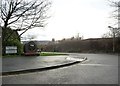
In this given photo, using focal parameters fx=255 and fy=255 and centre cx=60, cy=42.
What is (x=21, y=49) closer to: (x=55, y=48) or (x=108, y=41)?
(x=108, y=41)

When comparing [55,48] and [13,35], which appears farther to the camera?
[55,48]

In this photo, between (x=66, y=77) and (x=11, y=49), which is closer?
(x=66, y=77)

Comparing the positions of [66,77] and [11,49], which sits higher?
[11,49]

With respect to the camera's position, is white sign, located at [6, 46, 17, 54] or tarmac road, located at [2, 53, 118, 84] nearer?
tarmac road, located at [2, 53, 118, 84]

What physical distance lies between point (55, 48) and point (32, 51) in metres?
45.1

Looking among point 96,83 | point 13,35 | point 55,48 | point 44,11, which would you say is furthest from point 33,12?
point 55,48

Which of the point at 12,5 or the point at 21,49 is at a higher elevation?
the point at 12,5

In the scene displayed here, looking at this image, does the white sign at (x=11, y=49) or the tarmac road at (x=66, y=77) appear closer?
the tarmac road at (x=66, y=77)

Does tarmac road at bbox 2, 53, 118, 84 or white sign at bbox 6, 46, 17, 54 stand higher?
white sign at bbox 6, 46, 17, 54

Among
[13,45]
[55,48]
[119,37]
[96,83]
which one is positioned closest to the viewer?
[96,83]

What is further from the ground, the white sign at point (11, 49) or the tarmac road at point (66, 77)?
the white sign at point (11, 49)

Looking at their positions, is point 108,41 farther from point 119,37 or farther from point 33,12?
point 33,12

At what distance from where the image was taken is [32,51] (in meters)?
33.0

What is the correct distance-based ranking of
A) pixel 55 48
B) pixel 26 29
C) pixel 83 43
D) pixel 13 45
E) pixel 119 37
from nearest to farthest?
pixel 13 45 < pixel 26 29 < pixel 119 37 < pixel 83 43 < pixel 55 48
